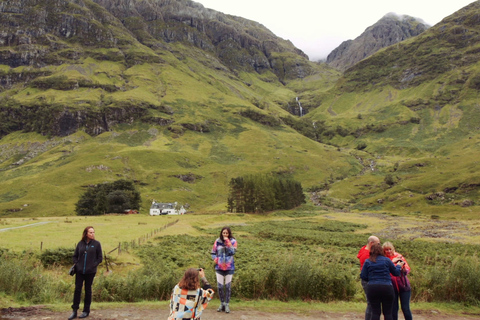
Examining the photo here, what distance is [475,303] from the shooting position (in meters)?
13.4

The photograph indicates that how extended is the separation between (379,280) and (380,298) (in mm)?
582

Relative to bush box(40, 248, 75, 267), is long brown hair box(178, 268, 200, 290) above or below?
above

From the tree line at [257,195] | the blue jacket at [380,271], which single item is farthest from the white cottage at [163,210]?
the blue jacket at [380,271]

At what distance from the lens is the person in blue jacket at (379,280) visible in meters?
8.75

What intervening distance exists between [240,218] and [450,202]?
3443 inches

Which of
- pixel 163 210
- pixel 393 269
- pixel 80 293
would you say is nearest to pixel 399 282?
pixel 393 269

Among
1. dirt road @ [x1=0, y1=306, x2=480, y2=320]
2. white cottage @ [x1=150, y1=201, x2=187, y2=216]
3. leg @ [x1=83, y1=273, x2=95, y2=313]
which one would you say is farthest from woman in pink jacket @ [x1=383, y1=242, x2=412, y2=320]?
white cottage @ [x1=150, y1=201, x2=187, y2=216]

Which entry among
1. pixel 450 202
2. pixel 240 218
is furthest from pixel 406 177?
pixel 240 218

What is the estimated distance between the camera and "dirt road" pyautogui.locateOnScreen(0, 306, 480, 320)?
1099 centimetres

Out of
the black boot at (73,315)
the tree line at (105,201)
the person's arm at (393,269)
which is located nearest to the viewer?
the person's arm at (393,269)

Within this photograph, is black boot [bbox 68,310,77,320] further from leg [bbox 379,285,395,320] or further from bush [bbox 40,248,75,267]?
bush [bbox 40,248,75,267]

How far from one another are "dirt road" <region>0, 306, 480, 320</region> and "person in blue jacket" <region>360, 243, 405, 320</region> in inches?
130

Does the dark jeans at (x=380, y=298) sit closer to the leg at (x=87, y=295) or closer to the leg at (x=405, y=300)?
the leg at (x=405, y=300)

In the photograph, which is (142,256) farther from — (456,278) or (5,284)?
(456,278)
